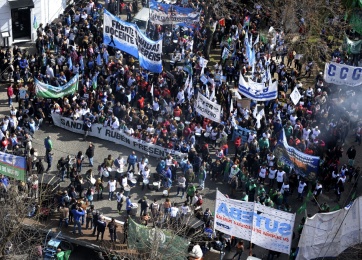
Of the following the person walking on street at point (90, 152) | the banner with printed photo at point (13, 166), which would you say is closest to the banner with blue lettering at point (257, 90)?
the person walking on street at point (90, 152)

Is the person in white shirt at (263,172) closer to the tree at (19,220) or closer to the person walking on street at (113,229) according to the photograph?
the person walking on street at (113,229)

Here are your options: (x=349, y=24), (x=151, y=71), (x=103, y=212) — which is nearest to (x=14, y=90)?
(x=151, y=71)

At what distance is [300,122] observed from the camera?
3475 cm

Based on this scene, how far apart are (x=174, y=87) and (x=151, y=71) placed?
169 centimetres

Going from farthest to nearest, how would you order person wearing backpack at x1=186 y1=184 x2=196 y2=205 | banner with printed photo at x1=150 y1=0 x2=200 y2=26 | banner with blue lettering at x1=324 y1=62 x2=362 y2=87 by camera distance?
banner with printed photo at x1=150 y1=0 x2=200 y2=26
banner with blue lettering at x1=324 y1=62 x2=362 y2=87
person wearing backpack at x1=186 y1=184 x2=196 y2=205

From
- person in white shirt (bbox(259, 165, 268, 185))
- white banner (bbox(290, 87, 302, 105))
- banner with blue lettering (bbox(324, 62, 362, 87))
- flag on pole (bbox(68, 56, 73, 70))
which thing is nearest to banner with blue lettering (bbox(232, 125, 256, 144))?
person in white shirt (bbox(259, 165, 268, 185))

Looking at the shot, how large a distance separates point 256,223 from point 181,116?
35.5ft

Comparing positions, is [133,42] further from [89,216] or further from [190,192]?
[89,216]

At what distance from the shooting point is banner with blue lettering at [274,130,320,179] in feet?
99.7

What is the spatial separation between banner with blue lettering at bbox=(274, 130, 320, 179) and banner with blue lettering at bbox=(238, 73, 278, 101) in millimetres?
3684

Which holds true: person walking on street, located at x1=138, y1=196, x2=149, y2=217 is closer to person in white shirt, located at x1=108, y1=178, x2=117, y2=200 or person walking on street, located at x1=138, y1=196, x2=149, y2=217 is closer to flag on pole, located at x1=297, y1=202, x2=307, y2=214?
person in white shirt, located at x1=108, y1=178, x2=117, y2=200

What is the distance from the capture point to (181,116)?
35312mm

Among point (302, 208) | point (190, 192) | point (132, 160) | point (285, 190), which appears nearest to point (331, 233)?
point (302, 208)

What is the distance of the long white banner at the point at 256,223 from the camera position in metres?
25.1
